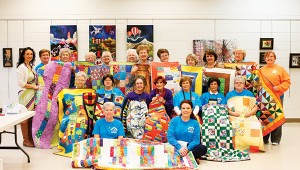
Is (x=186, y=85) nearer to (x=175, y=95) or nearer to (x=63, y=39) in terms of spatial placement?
(x=175, y=95)

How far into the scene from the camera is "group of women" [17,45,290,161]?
4.95 meters

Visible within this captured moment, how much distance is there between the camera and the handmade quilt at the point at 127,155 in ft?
15.2

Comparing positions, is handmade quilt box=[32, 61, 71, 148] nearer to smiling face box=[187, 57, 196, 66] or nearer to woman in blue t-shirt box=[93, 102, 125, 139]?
woman in blue t-shirt box=[93, 102, 125, 139]

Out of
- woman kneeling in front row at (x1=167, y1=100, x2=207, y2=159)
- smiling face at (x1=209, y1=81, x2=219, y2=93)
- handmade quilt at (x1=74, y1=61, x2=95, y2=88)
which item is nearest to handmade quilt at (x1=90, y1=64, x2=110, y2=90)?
handmade quilt at (x1=74, y1=61, x2=95, y2=88)

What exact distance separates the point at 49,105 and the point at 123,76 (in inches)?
47.3

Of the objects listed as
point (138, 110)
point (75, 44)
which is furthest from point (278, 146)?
point (75, 44)

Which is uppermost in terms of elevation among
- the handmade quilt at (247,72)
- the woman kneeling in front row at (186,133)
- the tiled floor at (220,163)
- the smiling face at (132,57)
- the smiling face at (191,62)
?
the smiling face at (132,57)

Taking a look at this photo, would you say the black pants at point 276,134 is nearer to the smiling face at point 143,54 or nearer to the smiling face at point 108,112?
the smiling face at point 143,54

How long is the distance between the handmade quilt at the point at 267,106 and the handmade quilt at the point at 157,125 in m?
1.57

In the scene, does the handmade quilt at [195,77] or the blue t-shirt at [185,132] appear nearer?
the blue t-shirt at [185,132]

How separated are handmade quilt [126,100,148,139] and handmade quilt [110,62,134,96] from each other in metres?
0.41

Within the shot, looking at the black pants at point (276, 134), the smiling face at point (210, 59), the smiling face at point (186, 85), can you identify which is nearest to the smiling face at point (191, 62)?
the smiling face at point (210, 59)

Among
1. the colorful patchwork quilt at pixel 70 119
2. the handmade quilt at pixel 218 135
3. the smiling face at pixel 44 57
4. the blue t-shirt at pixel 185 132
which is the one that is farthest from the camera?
the smiling face at pixel 44 57

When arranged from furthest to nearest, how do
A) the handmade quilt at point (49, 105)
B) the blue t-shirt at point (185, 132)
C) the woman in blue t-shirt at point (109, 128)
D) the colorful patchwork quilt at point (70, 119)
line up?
1. the handmade quilt at point (49, 105)
2. the colorful patchwork quilt at point (70, 119)
3. the woman in blue t-shirt at point (109, 128)
4. the blue t-shirt at point (185, 132)
